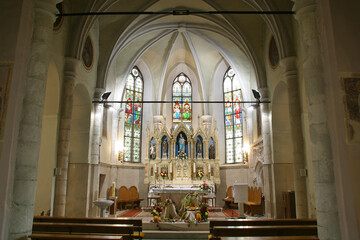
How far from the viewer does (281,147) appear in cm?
1231

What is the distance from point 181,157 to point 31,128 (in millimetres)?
13408

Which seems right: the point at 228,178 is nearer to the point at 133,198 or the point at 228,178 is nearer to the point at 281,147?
the point at 133,198

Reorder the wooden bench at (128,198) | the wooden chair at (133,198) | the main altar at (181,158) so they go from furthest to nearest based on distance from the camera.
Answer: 1. the main altar at (181,158)
2. the wooden chair at (133,198)
3. the wooden bench at (128,198)

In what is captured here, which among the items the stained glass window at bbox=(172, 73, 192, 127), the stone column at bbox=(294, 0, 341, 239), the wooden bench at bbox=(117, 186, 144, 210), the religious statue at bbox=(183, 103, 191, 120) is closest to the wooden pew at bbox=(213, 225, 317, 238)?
the stone column at bbox=(294, 0, 341, 239)

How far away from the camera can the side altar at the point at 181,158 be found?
18109 mm

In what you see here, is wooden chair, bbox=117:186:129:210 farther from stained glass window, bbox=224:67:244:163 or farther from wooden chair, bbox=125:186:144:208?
stained glass window, bbox=224:67:244:163

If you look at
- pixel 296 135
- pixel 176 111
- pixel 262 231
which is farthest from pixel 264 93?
pixel 176 111

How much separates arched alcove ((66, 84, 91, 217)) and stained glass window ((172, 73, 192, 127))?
29.3 ft

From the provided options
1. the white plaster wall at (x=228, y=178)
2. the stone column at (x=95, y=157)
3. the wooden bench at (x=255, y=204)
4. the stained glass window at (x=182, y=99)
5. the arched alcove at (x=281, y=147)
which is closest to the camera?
the arched alcove at (x=281, y=147)

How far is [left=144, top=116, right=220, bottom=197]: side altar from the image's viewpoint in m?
18.1

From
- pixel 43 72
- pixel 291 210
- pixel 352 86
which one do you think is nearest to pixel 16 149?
pixel 43 72

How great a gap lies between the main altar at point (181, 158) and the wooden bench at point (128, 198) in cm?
93

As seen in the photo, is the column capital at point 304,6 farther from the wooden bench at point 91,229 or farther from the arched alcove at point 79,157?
the arched alcove at point 79,157

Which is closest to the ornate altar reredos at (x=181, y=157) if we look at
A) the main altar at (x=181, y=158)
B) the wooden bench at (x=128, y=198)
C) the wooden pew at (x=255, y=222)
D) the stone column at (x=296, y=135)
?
the main altar at (x=181, y=158)
